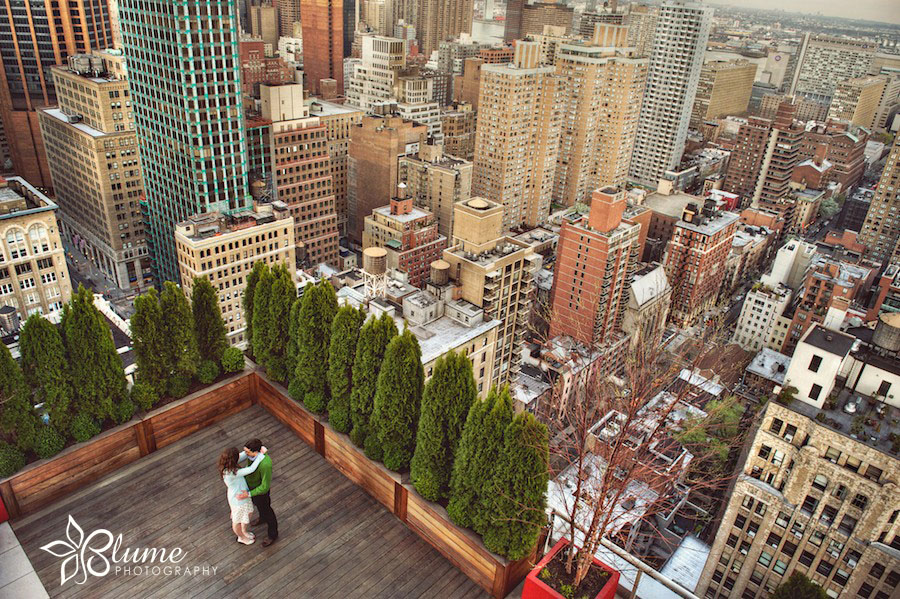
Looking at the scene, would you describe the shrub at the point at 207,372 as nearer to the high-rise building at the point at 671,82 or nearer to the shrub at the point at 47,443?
the shrub at the point at 47,443

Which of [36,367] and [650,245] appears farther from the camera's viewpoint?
[650,245]

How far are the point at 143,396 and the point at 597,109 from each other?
114m

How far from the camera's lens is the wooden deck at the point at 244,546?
53.7 feet

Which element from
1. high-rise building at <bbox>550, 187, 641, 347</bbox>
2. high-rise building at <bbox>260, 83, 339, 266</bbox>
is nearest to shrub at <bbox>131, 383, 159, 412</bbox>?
high-rise building at <bbox>550, 187, 641, 347</bbox>

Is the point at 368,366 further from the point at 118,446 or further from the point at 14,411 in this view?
the point at 14,411

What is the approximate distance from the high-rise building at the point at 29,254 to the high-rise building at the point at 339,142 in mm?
50532

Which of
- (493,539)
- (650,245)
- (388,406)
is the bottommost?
(650,245)

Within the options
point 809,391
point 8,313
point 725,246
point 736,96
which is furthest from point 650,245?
point 736,96

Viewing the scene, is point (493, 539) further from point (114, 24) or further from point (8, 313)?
point (114, 24)

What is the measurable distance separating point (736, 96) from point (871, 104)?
118 feet

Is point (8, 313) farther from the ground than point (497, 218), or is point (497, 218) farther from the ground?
point (497, 218)

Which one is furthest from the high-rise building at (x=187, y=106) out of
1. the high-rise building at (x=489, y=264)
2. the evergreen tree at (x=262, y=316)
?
the evergreen tree at (x=262, y=316)

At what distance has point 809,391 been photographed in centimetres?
3169

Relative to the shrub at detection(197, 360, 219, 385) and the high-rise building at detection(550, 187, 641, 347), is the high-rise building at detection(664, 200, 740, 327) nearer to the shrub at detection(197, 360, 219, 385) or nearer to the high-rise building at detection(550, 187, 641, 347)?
the high-rise building at detection(550, 187, 641, 347)
